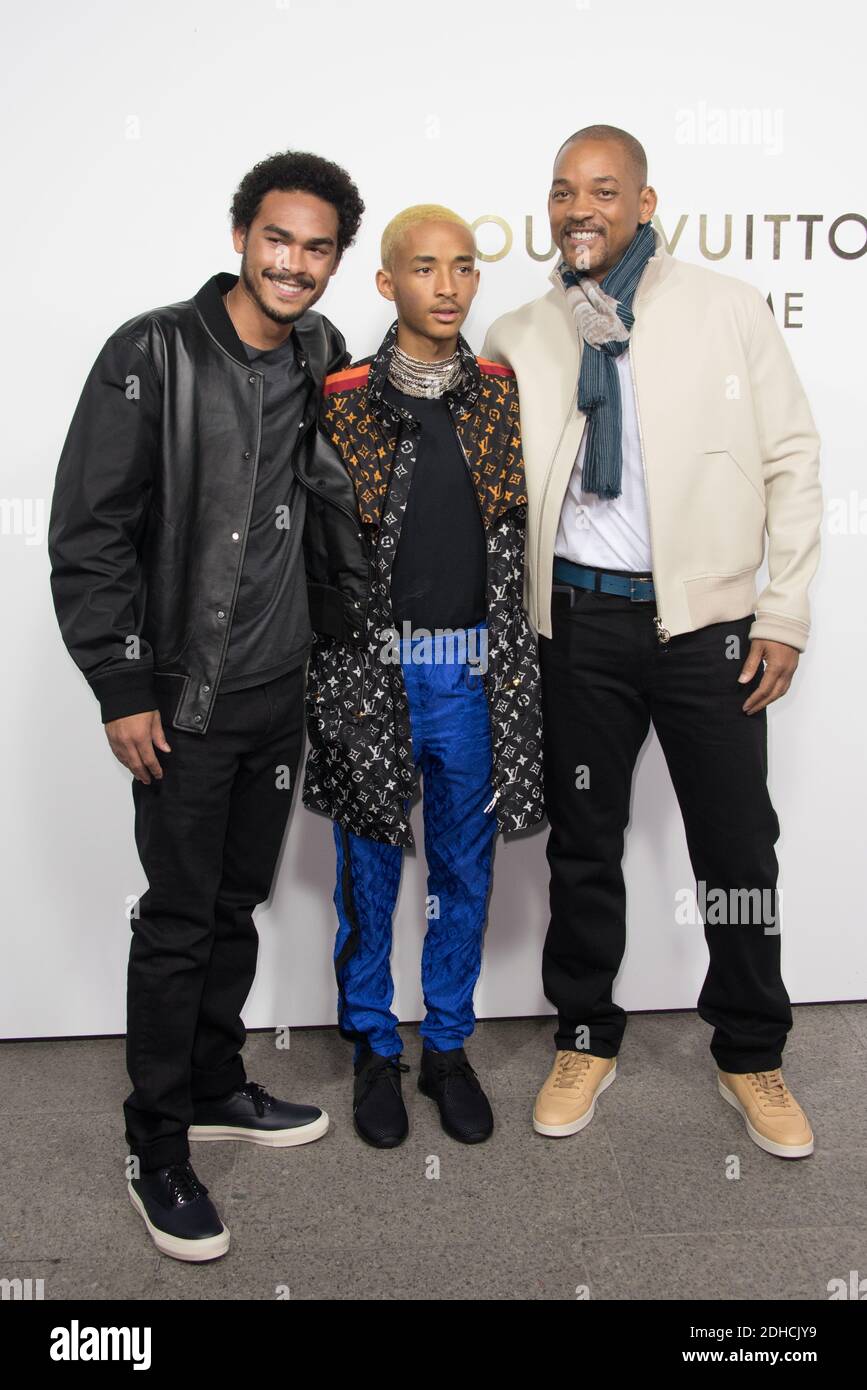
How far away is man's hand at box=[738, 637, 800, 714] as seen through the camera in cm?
236

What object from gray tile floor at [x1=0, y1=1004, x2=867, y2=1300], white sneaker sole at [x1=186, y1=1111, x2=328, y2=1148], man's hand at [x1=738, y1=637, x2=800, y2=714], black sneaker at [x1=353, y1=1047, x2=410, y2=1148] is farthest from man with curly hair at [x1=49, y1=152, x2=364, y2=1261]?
man's hand at [x1=738, y1=637, x2=800, y2=714]

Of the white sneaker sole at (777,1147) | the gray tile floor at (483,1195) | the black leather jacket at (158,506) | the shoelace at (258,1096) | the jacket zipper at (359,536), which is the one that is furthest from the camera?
the shoelace at (258,1096)

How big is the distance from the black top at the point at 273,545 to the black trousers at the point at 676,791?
1.78ft

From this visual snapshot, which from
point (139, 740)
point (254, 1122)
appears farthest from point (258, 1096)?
point (139, 740)

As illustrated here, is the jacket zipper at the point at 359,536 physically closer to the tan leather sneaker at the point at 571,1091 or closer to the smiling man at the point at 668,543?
the smiling man at the point at 668,543

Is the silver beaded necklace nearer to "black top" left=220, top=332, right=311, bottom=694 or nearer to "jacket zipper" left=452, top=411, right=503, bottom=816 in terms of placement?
"jacket zipper" left=452, top=411, right=503, bottom=816

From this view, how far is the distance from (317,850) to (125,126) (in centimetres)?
158

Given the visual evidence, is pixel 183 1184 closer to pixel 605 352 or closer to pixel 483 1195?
pixel 483 1195

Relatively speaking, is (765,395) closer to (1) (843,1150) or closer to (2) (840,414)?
(2) (840,414)

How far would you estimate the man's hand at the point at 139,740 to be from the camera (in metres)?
2.04

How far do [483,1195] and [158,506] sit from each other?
1366 millimetres

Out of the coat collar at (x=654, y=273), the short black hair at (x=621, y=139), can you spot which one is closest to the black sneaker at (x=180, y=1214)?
the coat collar at (x=654, y=273)

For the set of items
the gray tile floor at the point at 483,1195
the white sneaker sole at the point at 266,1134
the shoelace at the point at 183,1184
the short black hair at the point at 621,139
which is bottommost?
the gray tile floor at the point at 483,1195

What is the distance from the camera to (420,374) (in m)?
2.25
